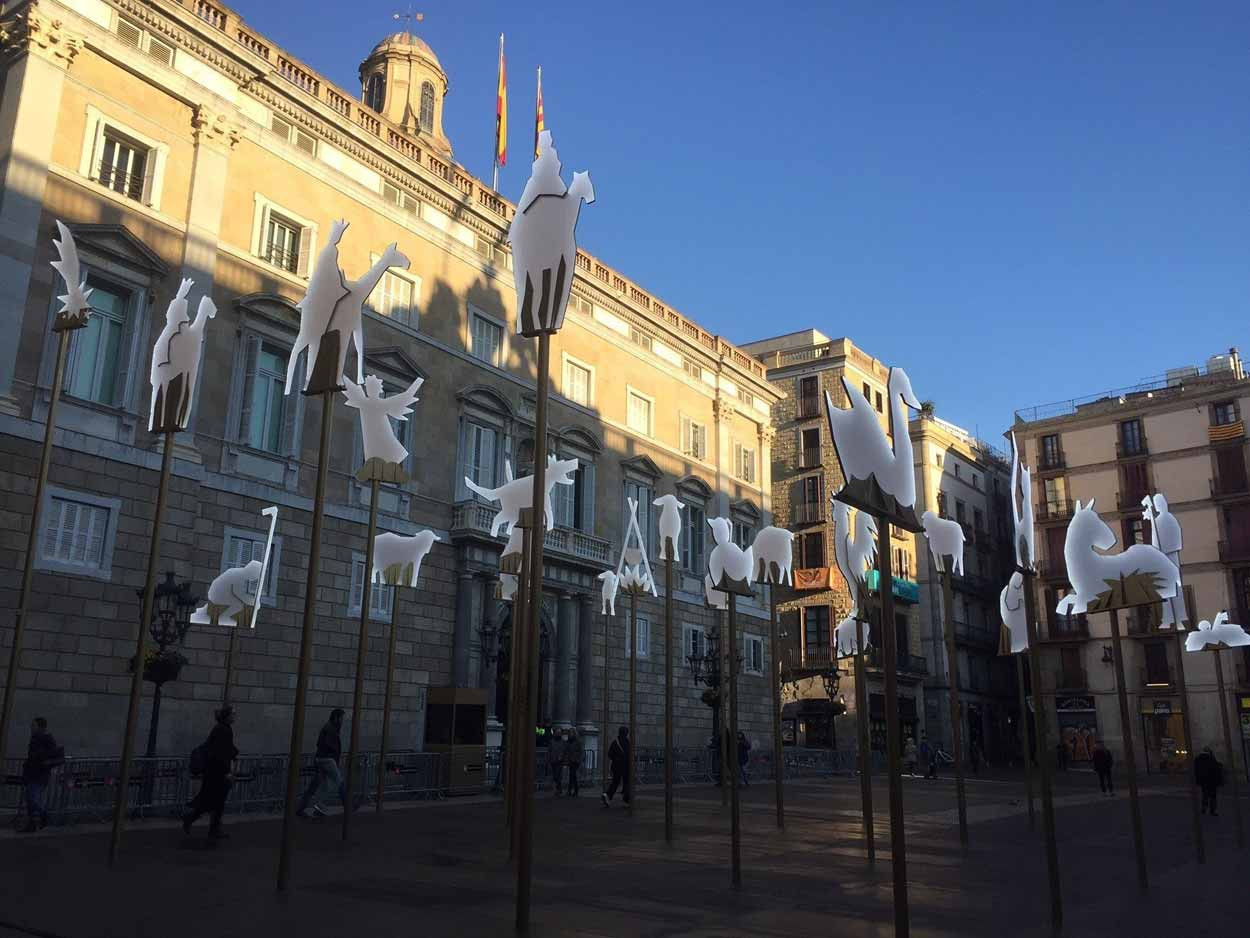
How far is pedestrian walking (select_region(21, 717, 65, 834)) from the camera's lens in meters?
14.5

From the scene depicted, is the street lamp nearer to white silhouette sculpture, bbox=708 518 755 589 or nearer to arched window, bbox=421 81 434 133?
white silhouette sculpture, bbox=708 518 755 589

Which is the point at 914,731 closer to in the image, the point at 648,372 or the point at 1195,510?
the point at 1195,510

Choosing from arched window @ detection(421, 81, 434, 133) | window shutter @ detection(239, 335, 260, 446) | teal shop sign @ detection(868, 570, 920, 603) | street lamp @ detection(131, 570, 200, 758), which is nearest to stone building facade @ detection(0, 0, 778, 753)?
window shutter @ detection(239, 335, 260, 446)

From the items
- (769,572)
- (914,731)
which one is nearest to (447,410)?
(769,572)

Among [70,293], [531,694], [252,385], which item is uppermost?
[252,385]

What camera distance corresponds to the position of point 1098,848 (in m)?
15.2

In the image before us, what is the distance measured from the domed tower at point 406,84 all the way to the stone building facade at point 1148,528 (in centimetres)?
3740

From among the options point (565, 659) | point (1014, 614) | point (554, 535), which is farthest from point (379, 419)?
point (565, 659)

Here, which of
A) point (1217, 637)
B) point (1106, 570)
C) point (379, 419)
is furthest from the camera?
point (1217, 637)

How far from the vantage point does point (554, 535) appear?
31.3 meters

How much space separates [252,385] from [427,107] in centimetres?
2447

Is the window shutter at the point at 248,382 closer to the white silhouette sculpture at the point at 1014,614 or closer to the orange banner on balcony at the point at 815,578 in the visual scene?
the white silhouette sculpture at the point at 1014,614

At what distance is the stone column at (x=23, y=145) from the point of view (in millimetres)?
19203

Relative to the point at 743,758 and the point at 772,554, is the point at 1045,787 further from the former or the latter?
the point at 743,758
